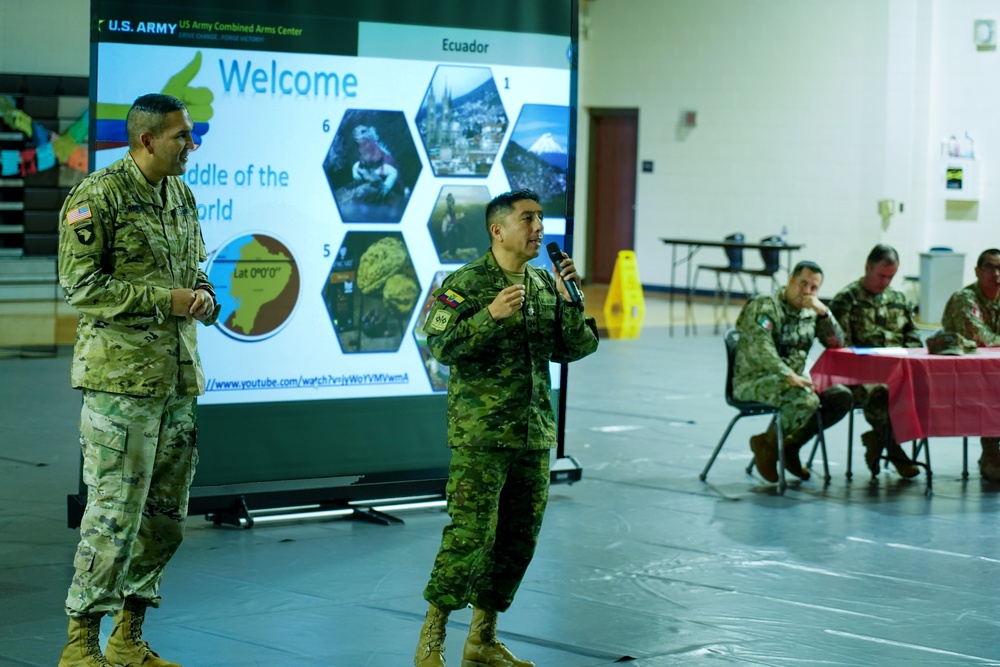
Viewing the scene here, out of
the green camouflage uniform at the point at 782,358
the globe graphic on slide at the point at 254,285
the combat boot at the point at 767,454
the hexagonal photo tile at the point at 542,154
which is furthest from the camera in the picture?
the combat boot at the point at 767,454

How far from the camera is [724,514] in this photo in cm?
674

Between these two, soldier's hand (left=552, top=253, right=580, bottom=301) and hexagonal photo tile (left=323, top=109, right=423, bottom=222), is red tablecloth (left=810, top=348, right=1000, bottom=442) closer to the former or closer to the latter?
hexagonal photo tile (left=323, top=109, right=423, bottom=222)

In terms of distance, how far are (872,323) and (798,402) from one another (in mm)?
876

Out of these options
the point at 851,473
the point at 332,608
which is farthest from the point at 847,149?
the point at 332,608

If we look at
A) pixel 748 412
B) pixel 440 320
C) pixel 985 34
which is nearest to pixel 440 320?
pixel 440 320

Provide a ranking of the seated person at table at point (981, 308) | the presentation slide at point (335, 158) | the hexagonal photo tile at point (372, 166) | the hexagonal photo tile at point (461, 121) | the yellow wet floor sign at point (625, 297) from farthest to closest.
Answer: the yellow wet floor sign at point (625, 297), the seated person at table at point (981, 308), the hexagonal photo tile at point (461, 121), the hexagonal photo tile at point (372, 166), the presentation slide at point (335, 158)

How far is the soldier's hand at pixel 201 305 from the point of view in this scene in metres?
3.92

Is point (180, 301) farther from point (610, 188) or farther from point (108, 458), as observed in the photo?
point (610, 188)

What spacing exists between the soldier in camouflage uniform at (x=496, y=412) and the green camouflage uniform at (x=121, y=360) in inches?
33.1

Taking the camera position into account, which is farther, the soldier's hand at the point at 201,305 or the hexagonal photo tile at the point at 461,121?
the hexagonal photo tile at the point at 461,121

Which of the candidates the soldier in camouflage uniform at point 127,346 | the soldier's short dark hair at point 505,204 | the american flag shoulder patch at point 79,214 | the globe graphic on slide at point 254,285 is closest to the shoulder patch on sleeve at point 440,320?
the soldier's short dark hair at point 505,204

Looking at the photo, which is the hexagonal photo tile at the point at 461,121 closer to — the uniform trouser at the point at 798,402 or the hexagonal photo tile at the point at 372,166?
the hexagonal photo tile at the point at 372,166

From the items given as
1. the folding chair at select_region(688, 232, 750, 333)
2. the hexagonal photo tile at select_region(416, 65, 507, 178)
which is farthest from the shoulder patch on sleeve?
the folding chair at select_region(688, 232, 750, 333)

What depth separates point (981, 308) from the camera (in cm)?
816
